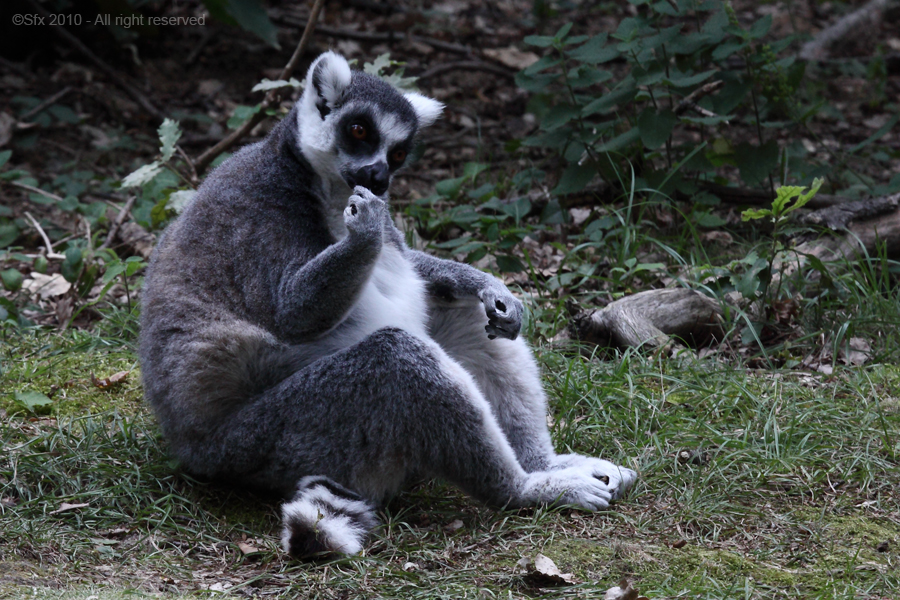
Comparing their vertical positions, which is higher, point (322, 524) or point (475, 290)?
point (475, 290)

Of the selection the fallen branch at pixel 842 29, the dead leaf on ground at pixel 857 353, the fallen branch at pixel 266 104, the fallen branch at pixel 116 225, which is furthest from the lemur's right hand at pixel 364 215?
the fallen branch at pixel 842 29

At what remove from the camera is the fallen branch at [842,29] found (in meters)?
11.3

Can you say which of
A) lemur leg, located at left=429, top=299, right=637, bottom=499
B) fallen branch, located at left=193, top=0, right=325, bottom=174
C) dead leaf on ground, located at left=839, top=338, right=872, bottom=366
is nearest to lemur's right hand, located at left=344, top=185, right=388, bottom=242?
lemur leg, located at left=429, top=299, right=637, bottom=499

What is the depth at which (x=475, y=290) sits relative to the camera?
4352 mm

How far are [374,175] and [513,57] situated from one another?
720 centimetres

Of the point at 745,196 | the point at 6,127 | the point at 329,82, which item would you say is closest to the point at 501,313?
the point at 329,82

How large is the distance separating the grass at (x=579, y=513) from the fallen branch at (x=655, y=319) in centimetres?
42

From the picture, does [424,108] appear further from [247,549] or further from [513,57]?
[513,57]

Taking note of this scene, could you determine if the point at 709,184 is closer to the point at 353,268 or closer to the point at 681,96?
the point at 681,96

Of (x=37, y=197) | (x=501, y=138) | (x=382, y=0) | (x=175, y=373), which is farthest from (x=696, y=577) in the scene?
(x=382, y=0)

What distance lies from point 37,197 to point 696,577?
6201 mm

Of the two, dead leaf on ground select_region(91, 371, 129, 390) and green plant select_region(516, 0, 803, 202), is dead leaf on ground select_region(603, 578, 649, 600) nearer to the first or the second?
dead leaf on ground select_region(91, 371, 129, 390)

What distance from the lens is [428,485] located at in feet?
13.5

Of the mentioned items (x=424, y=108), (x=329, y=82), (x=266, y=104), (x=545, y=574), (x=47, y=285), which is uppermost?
(x=329, y=82)
